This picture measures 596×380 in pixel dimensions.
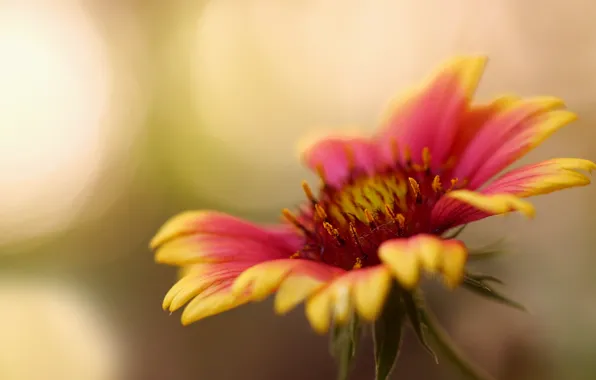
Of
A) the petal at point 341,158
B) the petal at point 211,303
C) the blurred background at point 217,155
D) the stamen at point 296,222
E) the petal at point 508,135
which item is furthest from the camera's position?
the blurred background at point 217,155

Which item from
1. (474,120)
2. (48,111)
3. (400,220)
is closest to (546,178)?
(400,220)

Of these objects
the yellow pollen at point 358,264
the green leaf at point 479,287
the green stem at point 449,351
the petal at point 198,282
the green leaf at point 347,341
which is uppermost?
the petal at point 198,282

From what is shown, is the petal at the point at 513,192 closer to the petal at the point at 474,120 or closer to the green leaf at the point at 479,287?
the green leaf at the point at 479,287

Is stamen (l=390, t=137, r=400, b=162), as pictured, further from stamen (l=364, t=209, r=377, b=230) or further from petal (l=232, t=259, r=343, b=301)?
petal (l=232, t=259, r=343, b=301)

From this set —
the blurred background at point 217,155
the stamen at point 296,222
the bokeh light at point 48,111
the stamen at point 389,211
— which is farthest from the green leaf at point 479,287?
the bokeh light at point 48,111

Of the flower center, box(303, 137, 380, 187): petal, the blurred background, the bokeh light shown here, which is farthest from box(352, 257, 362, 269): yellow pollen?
the bokeh light

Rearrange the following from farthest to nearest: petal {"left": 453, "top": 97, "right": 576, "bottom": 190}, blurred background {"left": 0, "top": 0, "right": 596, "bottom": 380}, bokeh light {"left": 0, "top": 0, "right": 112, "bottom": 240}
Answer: bokeh light {"left": 0, "top": 0, "right": 112, "bottom": 240} → blurred background {"left": 0, "top": 0, "right": 596, "bottom": 380} → petal {"left": 453, "top": 97, "right": 576, "bottom": 190}

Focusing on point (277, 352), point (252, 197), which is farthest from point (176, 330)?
point (252, 197)
